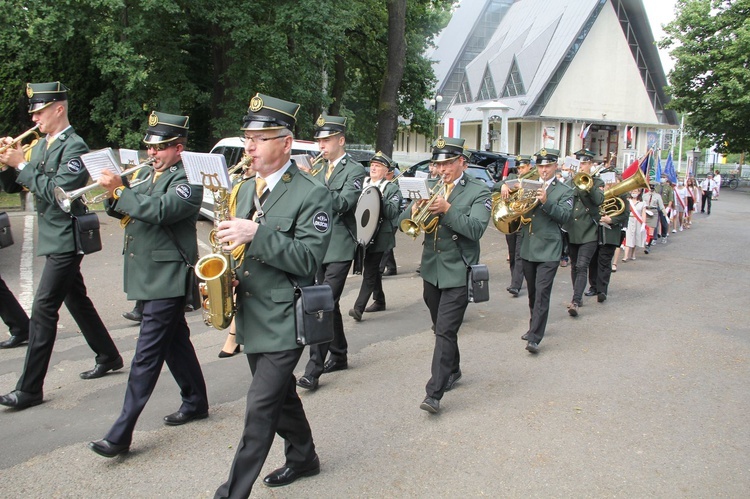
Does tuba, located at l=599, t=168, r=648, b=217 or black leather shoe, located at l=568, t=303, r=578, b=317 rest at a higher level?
tuba, located at l=599, t=168, r=648, b=217

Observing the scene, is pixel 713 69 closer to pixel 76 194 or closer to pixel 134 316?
pixel 134 316

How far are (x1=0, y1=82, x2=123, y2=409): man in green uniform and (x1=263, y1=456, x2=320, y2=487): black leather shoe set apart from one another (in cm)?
214

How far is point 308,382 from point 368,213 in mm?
2194

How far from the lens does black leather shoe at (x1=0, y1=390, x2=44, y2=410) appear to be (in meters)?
4.82

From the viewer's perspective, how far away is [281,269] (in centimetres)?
329

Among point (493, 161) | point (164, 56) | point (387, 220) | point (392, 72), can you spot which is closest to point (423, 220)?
point (387, 220)

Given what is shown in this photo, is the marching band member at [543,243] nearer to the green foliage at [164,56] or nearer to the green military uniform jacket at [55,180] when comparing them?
the green military uniform jacket at [55,180]

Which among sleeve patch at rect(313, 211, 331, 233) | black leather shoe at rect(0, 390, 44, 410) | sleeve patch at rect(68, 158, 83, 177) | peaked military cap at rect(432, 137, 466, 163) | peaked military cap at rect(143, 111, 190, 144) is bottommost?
black leather shoe at rect(0, 390, 44, 410)

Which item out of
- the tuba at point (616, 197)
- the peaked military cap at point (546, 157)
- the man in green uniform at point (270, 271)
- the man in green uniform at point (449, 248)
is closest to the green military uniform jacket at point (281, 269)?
the man in green uniform at point (270, 271)

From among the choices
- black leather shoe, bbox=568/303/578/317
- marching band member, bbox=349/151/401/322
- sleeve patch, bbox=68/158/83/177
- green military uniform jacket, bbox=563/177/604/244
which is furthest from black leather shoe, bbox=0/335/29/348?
green military uniform jacket, bbox=563/177/604/244

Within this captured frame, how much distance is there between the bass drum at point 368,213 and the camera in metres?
6.80

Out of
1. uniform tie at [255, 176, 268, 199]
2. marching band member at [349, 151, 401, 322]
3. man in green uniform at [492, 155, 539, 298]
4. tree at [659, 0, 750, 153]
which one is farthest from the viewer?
tree at [659, 0, 750, 153]

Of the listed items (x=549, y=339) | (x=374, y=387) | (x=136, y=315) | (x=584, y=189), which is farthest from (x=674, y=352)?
(x=136, y=315)

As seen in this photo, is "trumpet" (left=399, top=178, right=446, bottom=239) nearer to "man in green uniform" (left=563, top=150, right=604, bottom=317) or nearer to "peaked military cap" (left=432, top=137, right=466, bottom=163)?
"peaked military cap" (left=432, top=137, right=466, bottom=163)
